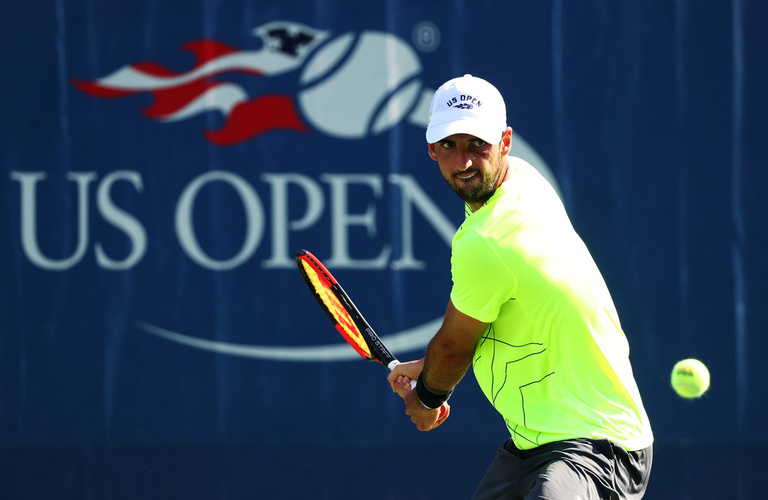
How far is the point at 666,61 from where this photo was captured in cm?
514

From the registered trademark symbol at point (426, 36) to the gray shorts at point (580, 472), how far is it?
269cm

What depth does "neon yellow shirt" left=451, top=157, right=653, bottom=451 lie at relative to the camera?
266 centimetres

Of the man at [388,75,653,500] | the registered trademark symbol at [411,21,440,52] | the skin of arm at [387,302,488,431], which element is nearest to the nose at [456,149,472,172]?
the man at [388,75,653,500]

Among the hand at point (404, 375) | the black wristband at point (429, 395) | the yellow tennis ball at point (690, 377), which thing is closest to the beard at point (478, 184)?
the black wristband at point (429, 395)

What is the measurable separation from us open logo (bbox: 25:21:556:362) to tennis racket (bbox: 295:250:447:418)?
4.01 feet

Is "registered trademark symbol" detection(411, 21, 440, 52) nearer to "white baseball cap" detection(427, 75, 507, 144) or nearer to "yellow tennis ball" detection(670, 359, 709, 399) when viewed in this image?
"yellow tennis ball" detection(670, 359, 709, 399)

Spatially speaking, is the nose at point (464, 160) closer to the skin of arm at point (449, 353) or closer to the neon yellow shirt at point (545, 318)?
the neon yellow shirt at point (545, 318)

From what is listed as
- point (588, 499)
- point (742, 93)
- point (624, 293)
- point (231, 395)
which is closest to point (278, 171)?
point (231, 395)

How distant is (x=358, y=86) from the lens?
5133 mm

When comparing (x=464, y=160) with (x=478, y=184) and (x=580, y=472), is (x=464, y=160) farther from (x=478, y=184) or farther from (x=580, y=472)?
(x=580, y=472)

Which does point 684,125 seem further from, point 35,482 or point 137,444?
point 35,482

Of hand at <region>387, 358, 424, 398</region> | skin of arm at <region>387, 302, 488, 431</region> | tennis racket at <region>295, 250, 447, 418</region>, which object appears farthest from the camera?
tennis racket at <region>295, 250, 447, 418</region>

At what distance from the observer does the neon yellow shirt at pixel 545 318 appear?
266 centimetres

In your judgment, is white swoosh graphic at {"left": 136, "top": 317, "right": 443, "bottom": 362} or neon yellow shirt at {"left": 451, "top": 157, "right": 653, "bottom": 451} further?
white swoosh graphic at {"left": 136, "top": 317, "right": 443, "bottom": 362}
